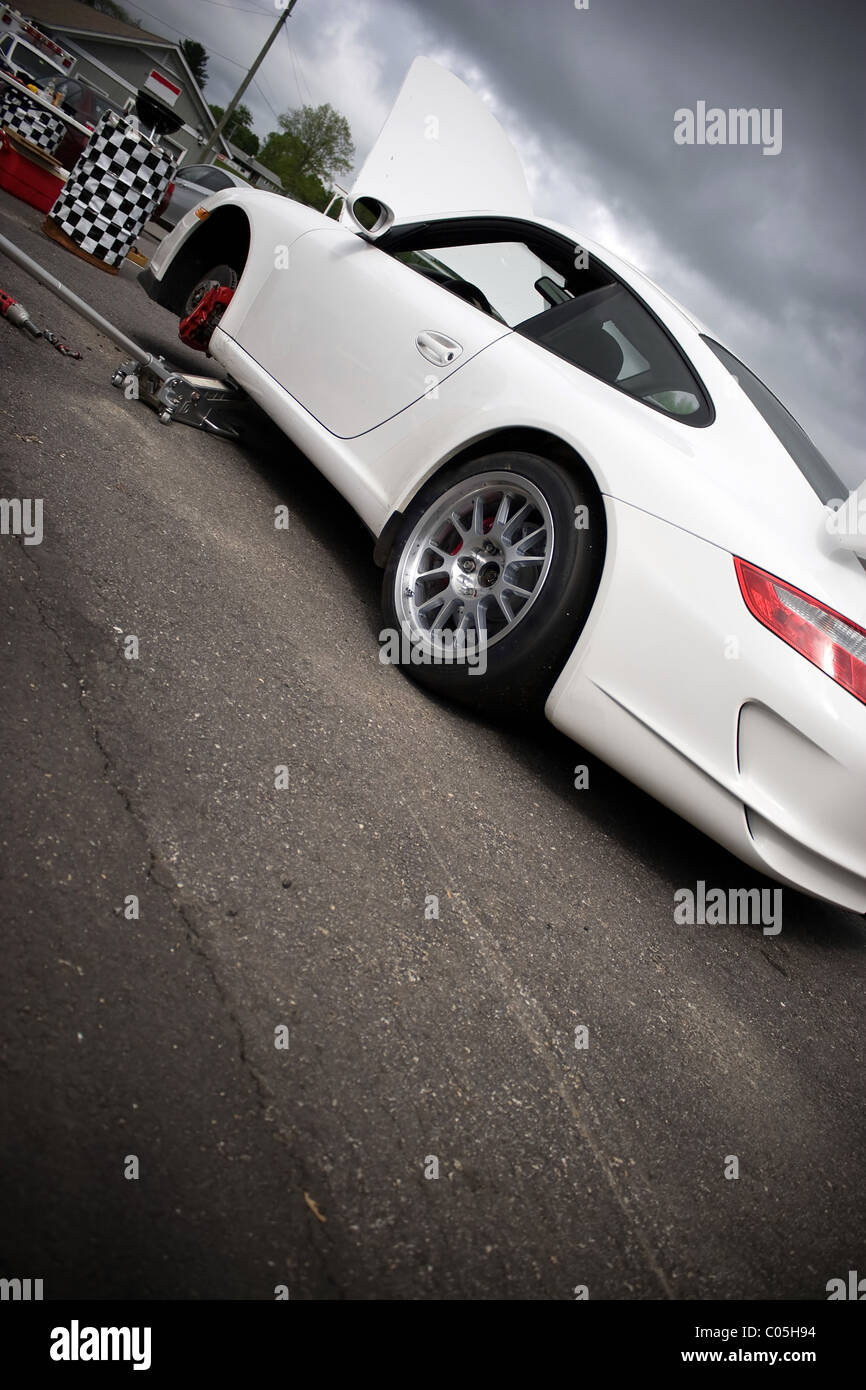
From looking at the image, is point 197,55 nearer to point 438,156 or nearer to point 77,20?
point 77,20

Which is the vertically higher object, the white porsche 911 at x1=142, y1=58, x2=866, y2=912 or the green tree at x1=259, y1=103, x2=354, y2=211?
the green tree at x1=259, y1=103, x2=354, y2=211

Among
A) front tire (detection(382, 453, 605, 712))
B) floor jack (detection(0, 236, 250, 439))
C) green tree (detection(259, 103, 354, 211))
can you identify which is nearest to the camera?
front tire (detection(382, 453, 605, 712))

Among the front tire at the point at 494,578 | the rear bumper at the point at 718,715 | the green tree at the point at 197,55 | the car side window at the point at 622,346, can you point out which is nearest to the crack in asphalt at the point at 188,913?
the front tire at the point at 494,578

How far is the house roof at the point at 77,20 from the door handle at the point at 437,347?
46.1 metres

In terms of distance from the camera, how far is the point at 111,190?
7.55 m

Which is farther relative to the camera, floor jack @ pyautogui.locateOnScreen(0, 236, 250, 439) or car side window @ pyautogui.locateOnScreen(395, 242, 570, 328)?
floor jack @ pyautogui.locateOnScreen(0, 236, 250, 439)

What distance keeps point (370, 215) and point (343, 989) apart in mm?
3492

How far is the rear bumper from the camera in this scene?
7.79 ft

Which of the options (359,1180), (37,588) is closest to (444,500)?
(37,588)

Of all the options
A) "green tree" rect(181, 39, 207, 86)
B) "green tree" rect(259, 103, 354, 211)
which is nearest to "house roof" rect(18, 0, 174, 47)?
"green tree" rect(259, 103, 354, 211)

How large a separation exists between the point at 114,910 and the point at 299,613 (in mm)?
1705

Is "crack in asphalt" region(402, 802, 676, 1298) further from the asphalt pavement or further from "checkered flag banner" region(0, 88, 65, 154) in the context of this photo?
"checkered flag banner" region(0, 88, 65, 154)

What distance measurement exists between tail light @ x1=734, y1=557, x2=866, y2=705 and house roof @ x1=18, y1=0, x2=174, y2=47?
157 feet


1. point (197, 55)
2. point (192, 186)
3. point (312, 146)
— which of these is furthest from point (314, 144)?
point (192, 186)
